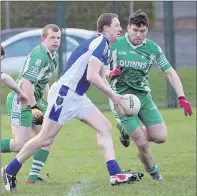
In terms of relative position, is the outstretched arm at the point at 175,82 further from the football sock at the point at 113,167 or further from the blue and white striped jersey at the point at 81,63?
the football sock at the point at 113,167

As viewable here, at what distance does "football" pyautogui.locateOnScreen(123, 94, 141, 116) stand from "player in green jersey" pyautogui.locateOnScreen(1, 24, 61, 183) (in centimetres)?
106

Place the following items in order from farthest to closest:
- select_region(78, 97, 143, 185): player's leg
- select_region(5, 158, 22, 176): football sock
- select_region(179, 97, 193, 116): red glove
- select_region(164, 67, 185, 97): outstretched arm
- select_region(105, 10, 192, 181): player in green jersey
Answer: select_region(105, 10, 192, 181): player in green jersey < select_region(164, 67, 185, 97): outstretched arm < select_region(179, 97, 193, 116): red glove < select_region(5, 158, 22, 176): football sock < select_region(78, 97, 143, 185): player's leg

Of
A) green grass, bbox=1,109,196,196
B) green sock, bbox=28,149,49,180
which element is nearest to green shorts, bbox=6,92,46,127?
green sock, bbox=28,149,49,180

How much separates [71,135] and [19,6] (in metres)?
6.41

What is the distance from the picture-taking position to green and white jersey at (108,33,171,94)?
9.77 meters

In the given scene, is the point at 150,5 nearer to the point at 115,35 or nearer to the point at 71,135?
the point at 71,135

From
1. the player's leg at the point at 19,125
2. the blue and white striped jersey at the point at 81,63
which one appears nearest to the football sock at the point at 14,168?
the player's leg at the point at 19,125

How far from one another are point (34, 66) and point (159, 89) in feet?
38.7

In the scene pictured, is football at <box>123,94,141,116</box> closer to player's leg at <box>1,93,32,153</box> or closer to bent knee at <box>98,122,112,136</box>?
bent knee at <box>98,122,112,136</box>

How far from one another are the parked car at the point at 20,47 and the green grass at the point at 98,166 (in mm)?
3736

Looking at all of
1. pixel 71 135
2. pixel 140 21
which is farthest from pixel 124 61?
pixel 71 135

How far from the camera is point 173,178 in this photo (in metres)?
9.93

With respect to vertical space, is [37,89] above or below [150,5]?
below

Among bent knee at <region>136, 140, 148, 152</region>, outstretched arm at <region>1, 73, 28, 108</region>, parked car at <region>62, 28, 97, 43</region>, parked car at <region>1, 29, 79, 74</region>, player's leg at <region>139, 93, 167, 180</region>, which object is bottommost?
bent knee at <region>136, 140, 148, 152</region>
